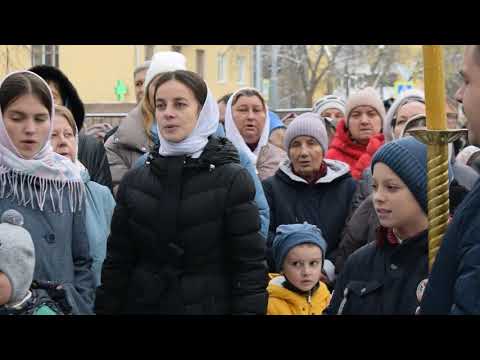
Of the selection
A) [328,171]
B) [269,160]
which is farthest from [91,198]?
[269,160]

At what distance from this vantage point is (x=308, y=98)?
4697cm

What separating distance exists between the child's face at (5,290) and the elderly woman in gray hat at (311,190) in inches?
74.3

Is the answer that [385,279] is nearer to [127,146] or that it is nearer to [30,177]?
[30,177]

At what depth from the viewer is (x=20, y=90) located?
4.21 metres

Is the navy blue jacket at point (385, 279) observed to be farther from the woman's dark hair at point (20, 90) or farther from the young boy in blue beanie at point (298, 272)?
the woman's dark hair at point (20, 90)

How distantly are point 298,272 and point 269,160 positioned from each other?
59.8 inches

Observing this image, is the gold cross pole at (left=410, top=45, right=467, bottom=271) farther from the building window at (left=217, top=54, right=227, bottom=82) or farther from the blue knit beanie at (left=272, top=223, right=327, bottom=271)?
the building window at (left=217, top=54, right=227, bottom=82)

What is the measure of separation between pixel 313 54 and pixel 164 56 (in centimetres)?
4242

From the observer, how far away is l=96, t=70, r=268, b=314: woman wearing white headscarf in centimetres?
389

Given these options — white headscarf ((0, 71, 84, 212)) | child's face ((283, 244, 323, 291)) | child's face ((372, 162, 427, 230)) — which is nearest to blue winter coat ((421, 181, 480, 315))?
child's face ((372, 162, 427, 230))

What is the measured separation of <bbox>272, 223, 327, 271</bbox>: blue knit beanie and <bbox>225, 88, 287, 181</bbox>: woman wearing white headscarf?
1.28 meters
